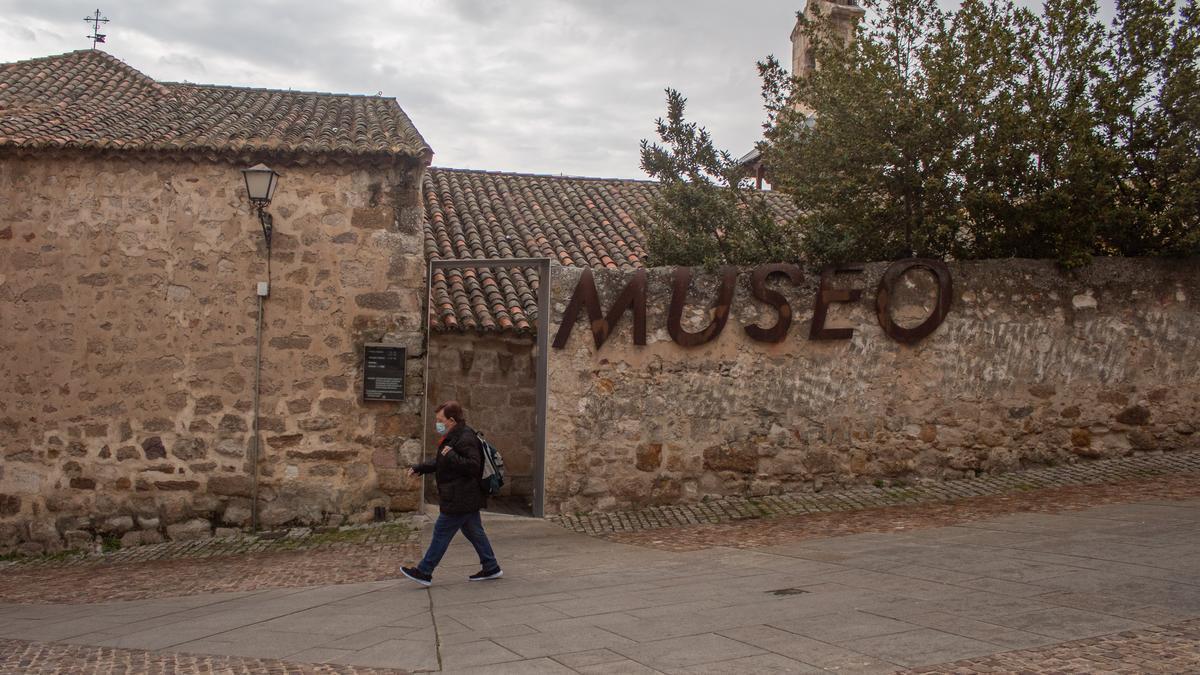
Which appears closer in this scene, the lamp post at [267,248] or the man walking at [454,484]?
the man walking at [454,484]

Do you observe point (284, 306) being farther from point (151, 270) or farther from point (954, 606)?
point (954, 606)

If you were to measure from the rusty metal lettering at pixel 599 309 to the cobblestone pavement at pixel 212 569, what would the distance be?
268 cm

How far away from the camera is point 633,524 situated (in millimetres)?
10039

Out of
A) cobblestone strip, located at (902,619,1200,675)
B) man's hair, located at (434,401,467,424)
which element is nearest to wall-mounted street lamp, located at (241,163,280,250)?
man's hair, located at (434,401,467,424)

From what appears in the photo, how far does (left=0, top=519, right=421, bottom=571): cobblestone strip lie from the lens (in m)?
9.82

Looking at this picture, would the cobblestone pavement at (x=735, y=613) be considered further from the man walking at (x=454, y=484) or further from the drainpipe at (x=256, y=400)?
the drainpipe at (x=256, y=400)

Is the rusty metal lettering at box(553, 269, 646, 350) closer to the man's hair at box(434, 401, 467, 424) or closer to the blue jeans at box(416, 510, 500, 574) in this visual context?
the man's hair at box(434, 401, 467, 424)

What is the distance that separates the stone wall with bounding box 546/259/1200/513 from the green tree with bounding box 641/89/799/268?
38.6 inches

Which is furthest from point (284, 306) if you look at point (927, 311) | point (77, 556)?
point (927, 311)

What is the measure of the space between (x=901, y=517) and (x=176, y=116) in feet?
30.9

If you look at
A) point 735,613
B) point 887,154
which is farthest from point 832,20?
point 735,613

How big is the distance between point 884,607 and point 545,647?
2060mm

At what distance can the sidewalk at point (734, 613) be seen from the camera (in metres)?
5.02

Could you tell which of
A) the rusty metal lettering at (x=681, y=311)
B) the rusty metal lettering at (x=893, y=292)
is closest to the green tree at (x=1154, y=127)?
the rusty metal lettering at (x=893, y=292)
